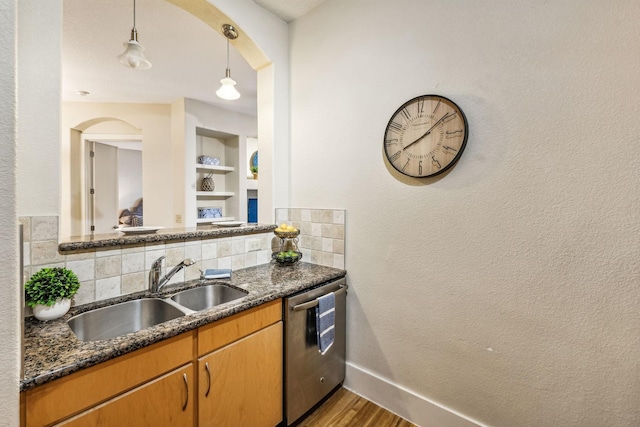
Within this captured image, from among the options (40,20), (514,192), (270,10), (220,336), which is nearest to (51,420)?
(220,336)

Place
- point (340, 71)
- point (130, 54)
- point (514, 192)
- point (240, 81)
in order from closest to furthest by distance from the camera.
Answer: point (514, 192) → point (130, 54) → point (340, 71) → point (240, 81)

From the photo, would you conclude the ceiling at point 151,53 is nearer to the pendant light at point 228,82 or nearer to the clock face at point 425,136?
the pendant light at point 228,82

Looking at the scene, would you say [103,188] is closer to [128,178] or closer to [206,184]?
[206,184]

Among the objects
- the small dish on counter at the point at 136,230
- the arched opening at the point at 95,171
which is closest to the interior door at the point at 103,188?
the arched opening at the point at 95,171

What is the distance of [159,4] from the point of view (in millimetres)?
1925

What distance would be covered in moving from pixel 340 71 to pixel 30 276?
6.41 ft

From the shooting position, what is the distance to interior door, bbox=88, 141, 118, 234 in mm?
4152

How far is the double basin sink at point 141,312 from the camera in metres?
1.23

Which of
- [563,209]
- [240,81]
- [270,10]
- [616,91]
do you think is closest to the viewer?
[616,91]

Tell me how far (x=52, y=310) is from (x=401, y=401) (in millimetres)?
1786

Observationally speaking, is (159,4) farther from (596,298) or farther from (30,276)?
(596,298)

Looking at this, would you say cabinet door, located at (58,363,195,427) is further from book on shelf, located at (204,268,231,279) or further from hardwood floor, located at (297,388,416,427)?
hardwood floor, located at (297,388,416,427)

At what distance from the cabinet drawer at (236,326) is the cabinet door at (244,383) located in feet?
0.09

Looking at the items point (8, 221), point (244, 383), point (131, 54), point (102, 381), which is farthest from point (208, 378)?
point (131, 54)
